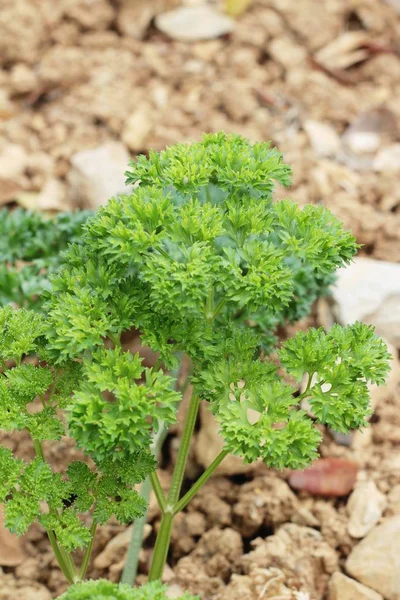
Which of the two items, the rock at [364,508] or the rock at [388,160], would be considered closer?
the rock at [364,508]

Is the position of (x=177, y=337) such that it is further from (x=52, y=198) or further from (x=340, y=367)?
(x=52, y=198)

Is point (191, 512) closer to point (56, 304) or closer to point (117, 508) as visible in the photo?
point (117, 508)

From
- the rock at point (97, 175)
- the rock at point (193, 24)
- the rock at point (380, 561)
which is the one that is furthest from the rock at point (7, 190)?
the rock at point (380, 561)

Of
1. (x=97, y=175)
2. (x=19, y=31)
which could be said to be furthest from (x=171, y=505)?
(x=19, y=31)

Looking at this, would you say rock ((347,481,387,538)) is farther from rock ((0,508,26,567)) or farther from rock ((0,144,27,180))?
rock ((0,144,27,180))

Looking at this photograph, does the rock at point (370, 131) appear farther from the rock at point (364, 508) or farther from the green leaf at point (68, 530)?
the green leaf at point (68, 530)

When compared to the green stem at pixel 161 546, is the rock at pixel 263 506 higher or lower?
lower

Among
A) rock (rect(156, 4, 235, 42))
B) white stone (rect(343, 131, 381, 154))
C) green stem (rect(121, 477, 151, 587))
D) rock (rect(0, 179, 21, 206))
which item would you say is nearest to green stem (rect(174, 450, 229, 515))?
green stem (rect(121, 477, 151, 587))
